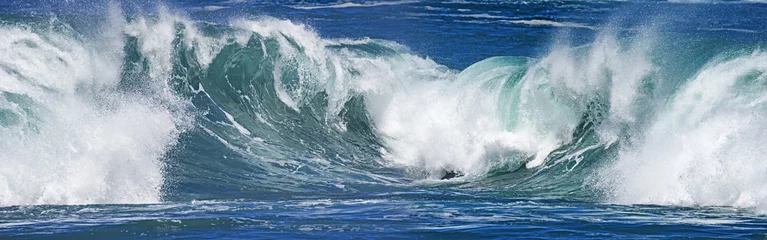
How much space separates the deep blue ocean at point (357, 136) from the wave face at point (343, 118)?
35 millimetres

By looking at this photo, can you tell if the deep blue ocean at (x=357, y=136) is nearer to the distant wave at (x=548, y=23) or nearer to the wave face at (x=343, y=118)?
the wave face at (x=343, y=118)

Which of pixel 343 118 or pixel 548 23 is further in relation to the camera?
pixel 548 23

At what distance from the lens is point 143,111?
15.3 m

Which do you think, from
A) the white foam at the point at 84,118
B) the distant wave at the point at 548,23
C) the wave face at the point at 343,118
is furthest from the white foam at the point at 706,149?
the distant wave at the point at 548,23

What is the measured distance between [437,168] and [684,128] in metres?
3.35

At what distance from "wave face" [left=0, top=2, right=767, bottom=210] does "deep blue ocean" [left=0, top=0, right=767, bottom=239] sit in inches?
1.4

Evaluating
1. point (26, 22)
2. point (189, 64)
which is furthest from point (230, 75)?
point (26, 22)

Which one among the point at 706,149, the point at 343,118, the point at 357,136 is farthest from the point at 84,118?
the point at 706,149

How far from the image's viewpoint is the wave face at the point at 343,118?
12.9 metres

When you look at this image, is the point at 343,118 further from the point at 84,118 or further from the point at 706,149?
the point at 706,149

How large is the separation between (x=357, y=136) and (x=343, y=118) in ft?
2.50

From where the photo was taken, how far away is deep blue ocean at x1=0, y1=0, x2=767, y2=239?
10.8 m

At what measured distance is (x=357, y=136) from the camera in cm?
1853

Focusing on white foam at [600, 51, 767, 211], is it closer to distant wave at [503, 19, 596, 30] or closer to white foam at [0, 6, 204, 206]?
white foam at [0, 6, 204, 206]
